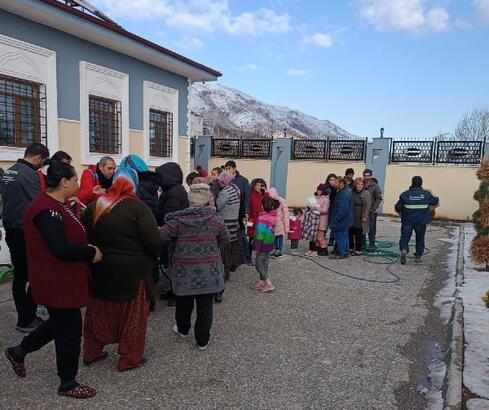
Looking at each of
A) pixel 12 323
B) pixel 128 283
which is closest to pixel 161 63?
pixel 12 323

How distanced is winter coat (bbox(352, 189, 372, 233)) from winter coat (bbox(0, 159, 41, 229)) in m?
6.09

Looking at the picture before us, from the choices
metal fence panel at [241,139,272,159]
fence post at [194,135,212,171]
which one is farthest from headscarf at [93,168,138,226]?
fence post at [194,135,212,171]

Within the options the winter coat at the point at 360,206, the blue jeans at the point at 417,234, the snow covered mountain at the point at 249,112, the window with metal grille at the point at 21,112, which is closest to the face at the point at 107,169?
the window with metal grille at the point at 21,112

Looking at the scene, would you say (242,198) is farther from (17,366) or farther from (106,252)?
(17,366)

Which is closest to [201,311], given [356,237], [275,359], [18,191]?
[275,359]

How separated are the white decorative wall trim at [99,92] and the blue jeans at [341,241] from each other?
564 centimetres

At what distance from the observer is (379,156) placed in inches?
658

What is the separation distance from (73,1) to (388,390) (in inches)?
412

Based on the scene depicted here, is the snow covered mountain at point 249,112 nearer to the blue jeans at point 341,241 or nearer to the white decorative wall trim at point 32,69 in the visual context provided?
the white decorative wall trim at point 32,69

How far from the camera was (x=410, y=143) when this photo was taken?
54.2 ft

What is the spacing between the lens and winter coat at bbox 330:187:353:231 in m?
7.75

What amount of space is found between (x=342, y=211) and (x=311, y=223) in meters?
0.74

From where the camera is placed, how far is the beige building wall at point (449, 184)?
1569 centimetres

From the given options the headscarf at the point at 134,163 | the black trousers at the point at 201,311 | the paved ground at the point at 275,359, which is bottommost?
the paved ground at the point at 275,359
